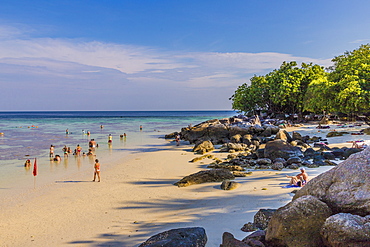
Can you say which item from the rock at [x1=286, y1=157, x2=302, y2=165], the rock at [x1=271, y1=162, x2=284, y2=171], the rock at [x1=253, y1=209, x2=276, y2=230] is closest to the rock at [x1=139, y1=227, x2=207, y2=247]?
the rock at [x1=253, y1=209, x2=276, y2=230]

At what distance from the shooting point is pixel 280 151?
65.5 ft

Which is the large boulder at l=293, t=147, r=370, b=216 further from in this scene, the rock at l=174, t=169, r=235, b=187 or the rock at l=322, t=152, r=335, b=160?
the rock at l=322, t=152, r=335, b=160

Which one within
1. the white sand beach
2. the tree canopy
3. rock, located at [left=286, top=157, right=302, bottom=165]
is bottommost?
the white sand beach

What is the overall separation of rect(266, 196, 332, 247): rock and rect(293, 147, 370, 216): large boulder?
12.7 inches

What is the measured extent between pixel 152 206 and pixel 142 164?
35.0 feet

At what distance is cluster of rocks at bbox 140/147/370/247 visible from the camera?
491 cm

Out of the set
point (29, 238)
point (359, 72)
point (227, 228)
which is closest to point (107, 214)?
point (29, 238)

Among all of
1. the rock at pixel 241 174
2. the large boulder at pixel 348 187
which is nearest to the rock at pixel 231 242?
the large boulder at pixel 348 187

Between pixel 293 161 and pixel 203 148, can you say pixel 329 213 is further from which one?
pixel 203 148

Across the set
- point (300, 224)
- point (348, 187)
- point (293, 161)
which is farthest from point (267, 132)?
point (300, 224)

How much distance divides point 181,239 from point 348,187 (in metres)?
3.79

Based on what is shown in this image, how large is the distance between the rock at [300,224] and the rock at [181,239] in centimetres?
183

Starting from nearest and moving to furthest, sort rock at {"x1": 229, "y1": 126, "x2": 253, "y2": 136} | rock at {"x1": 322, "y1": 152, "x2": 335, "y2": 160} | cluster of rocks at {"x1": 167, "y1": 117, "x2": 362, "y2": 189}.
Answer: cluster of rocks at {"x1": 167, "y1": 117, "x2": 362, "y2": 189} < rock at {"x1": 322, "y1": 152, "x2": 335, "y2": 160} < rock at {"x1": 229, "y1": 126, "x2": 253, "y2": 136}

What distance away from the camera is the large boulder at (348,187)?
548cm
